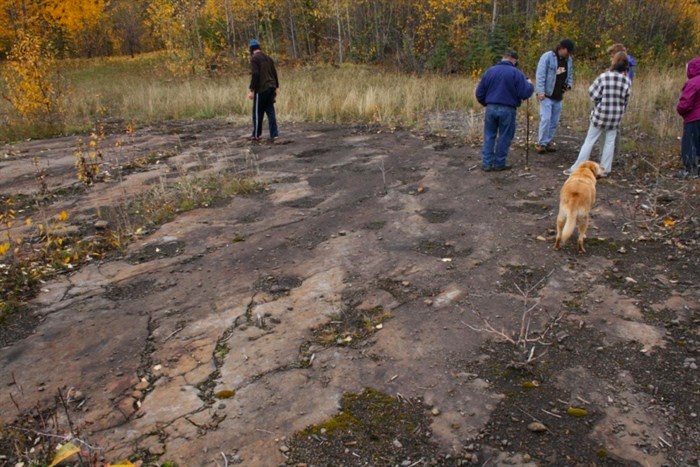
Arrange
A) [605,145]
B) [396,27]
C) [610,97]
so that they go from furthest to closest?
[396,27]
[605,145]
[610,97]

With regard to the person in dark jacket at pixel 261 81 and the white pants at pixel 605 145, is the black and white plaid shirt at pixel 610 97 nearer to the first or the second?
the white pants at pixel 605 145

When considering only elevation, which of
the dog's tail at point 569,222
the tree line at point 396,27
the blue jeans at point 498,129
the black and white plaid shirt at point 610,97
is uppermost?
the tree line at point 396,27

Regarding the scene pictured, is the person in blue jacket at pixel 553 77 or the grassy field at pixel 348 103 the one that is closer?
the person in blue jacket at pixel 553 77

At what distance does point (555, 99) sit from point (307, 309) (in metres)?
5.81

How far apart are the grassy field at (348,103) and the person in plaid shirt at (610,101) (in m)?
2.25

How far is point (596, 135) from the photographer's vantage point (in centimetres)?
690

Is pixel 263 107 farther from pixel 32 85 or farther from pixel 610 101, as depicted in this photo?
pixel 32 85

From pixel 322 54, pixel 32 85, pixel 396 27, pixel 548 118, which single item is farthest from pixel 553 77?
pixel 322 54

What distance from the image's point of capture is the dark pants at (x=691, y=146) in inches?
262

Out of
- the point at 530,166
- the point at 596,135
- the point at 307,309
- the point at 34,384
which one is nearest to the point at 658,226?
the point at 596,135

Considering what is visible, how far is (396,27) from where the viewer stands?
2436cm

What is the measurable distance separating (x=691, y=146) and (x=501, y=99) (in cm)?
262

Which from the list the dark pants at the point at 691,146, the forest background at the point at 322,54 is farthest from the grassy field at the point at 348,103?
the dark pants at the point at 691,146

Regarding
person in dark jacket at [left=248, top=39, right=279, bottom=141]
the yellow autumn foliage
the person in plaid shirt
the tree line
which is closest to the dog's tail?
the person in plaid shirt
